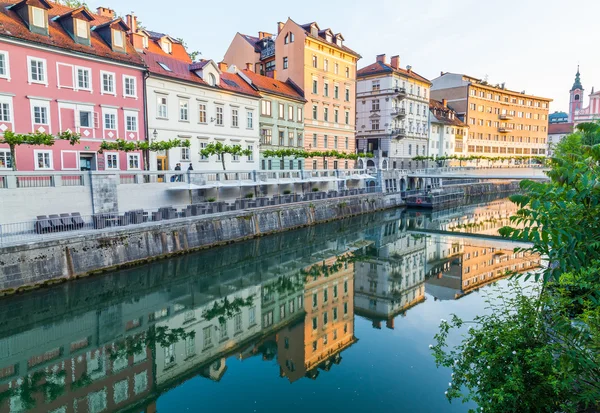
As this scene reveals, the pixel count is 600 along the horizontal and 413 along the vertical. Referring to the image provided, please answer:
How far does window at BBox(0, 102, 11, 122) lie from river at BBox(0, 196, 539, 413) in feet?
36.8

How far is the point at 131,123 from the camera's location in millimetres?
28281

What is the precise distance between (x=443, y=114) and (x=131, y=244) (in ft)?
199

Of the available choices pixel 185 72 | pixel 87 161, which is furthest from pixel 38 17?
pixel 185 72

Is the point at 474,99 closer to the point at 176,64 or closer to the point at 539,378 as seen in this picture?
the point at 176,64

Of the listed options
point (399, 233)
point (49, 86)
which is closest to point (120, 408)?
point (49, 86)

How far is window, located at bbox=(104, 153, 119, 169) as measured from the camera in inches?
1065

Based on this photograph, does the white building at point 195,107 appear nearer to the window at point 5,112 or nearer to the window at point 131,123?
the window at point 131,123

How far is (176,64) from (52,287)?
2127 centimetres

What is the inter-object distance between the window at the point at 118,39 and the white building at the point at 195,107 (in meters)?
2.27

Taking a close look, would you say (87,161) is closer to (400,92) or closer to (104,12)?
(104,12)

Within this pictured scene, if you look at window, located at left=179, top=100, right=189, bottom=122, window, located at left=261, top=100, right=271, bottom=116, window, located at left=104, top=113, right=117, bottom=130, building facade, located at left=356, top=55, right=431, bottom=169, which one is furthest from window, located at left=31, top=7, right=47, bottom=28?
building facade, located at left=356, top=55, right=431, bottom=169

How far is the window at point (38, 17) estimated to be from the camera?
23562 mm

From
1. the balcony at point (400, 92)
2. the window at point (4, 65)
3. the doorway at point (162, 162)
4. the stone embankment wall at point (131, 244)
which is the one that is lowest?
the stone embankment wall at point (131, 244)

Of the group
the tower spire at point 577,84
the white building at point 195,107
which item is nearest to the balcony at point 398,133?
the white building at point 195,107
